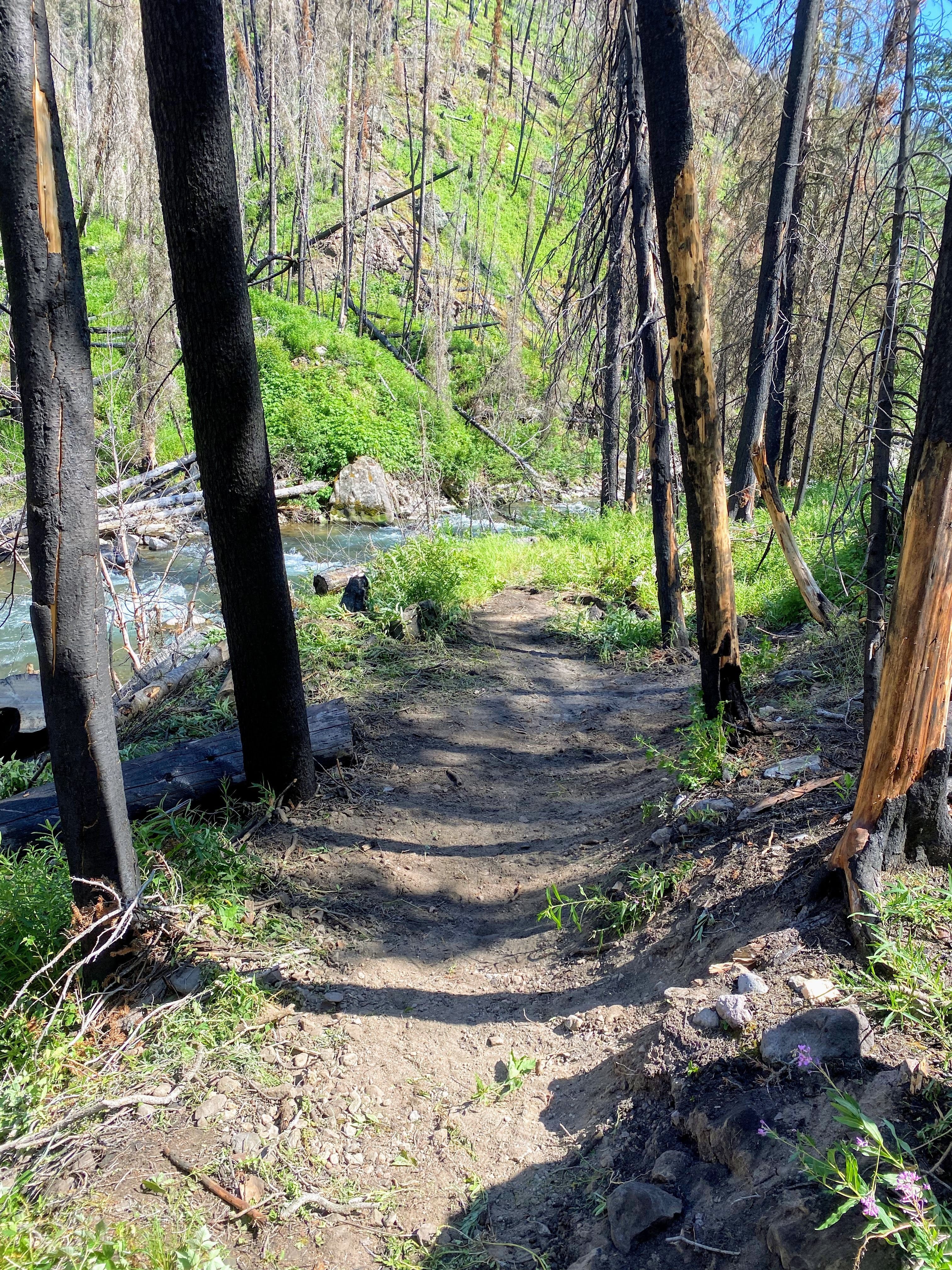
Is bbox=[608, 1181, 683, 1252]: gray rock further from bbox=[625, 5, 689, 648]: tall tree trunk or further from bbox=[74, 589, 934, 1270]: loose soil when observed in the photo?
bbox=[625, 5, 689, 648]: tall tree trunk

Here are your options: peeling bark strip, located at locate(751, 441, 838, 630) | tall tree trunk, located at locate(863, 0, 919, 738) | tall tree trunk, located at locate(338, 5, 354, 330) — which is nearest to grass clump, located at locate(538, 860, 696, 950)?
tall tree trunk, located at locate(863, 0, 919, 738)

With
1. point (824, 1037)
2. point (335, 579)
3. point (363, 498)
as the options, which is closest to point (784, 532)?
point (824, 1037)

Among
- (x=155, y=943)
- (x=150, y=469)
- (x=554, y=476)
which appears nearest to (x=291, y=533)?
(x=150, y=469)

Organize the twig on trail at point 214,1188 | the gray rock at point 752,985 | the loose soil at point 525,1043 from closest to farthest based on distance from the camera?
the loose soil at point 525,1043, the twig on trail at point 214,1188, the gray rock at point 752,985

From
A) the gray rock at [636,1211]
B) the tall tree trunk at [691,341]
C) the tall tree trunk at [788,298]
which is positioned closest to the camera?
the gray rock at [636,1211]

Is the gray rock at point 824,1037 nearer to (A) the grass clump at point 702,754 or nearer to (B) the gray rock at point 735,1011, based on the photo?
(B) the gray rock at point 735,1011

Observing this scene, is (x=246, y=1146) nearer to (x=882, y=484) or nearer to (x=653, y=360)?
(x=882, y=484)

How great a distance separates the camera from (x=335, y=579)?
9914 mm

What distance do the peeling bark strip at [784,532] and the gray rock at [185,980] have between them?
440 centimetres

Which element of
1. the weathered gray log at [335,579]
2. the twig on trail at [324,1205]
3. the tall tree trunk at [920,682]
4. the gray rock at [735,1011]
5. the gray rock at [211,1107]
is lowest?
the twig on trail at [324,1205]

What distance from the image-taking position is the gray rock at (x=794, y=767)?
4102 mm

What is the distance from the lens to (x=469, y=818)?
17.1ft

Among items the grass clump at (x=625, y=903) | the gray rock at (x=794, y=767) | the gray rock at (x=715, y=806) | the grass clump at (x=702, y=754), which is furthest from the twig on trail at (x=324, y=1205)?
the gray rock at (x=794, y=767)

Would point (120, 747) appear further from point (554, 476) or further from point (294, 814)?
point (554, 476)
